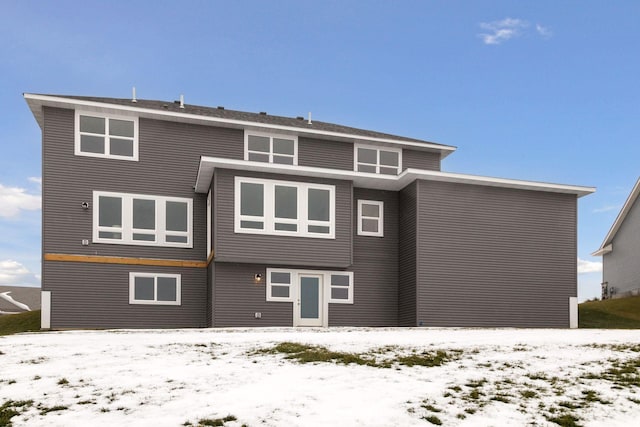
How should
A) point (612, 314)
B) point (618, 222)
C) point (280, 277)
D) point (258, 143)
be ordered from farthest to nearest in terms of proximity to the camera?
point (618, 222) → point (612, 314) → point (258, 143) → point (280, 277)

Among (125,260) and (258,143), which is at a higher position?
(258,143)

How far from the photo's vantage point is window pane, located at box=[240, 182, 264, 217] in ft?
69.8

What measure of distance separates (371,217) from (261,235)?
17.1ft

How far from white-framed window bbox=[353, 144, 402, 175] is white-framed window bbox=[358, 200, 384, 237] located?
8.94 ft

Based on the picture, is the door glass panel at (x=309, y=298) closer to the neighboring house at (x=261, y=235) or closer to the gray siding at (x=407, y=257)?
the neighboring house at (x=261, y=235)

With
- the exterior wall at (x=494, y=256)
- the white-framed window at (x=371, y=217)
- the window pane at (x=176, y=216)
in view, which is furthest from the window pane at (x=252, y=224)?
the exterior wall at (x=494, y=256)

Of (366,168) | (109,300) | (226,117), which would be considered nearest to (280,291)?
(109,300)

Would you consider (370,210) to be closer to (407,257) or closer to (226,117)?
(407,257)

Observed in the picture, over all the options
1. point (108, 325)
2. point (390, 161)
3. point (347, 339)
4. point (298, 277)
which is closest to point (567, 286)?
point (390, 161)

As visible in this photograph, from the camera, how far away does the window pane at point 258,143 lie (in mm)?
25219

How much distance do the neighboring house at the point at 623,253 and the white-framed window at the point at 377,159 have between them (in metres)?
17.3

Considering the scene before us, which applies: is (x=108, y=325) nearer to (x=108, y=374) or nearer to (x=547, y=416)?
(x=108, y=374)

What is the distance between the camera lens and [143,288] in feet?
75.3

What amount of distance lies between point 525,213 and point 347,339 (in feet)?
42.8
